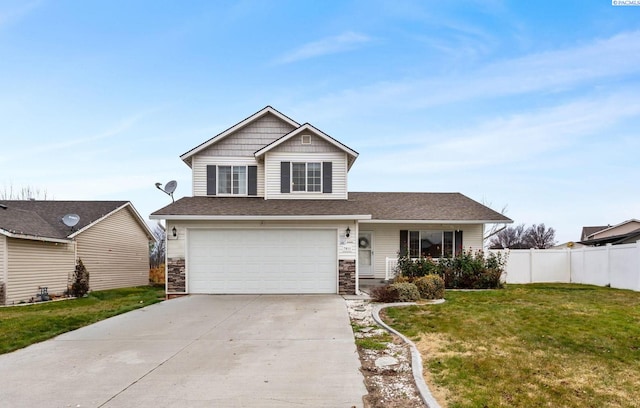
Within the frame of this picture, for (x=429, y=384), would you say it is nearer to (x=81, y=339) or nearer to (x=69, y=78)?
(x=81, y=339)

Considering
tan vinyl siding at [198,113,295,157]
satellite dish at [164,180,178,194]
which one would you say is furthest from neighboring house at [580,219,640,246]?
satellite dish at [164,180,178,194]

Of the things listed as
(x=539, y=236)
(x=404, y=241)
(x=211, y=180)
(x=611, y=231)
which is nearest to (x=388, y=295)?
(x=404, y=241)

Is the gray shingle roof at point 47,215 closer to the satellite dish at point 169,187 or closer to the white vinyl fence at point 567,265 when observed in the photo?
the satellite dish at point 169,187

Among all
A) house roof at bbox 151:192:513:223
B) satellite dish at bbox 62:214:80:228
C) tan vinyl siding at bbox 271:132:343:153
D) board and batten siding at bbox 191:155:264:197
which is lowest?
satellite dish at bbox 62:214:80:228

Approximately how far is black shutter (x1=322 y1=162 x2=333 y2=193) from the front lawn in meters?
6.17

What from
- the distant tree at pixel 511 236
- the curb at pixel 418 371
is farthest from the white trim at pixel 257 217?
the distant tree at pixel 511 236

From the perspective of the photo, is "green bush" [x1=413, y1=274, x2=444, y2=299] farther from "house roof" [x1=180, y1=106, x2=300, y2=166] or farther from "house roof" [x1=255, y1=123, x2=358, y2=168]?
"house roof" [x1=180, y1=106, x2=300, y2=166]

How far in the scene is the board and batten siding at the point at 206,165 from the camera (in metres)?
16.4

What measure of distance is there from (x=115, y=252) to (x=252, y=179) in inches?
401

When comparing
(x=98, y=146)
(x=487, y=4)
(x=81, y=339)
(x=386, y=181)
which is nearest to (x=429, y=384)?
(x=81, y=339)

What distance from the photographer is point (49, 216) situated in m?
19.9

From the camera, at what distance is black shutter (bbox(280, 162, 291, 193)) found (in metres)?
16.0

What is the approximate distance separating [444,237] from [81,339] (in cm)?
1462

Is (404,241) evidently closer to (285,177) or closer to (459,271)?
(459,271)
